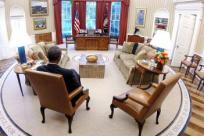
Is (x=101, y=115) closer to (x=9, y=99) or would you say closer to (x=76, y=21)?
(x=9, y=99)

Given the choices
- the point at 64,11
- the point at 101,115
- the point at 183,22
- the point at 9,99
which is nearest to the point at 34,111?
the point at 9,99

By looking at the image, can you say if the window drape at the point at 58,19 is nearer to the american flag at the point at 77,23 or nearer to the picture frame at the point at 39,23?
the picture frame at the point at 39,23

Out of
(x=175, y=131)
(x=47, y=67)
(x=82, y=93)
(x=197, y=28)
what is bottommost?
(x=175, y=131)

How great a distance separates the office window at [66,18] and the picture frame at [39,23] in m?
1.27

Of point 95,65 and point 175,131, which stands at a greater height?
point 95,65

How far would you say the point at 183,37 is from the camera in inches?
281

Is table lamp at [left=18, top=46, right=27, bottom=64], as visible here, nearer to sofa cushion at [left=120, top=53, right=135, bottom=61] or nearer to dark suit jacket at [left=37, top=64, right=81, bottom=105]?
dark suit jacket at [left=37, top=64, right=81, bottom=105]

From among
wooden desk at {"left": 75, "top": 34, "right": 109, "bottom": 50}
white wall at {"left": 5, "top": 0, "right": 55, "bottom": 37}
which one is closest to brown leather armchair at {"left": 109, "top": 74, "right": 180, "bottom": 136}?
wooden desk at {"left": 75, "top": 34, "right": 109, "bottom": 50}

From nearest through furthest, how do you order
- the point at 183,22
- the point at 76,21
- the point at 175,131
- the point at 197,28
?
the point at 175,131 < the point at 197,28 < the point at 183,22 < the point at 76,21

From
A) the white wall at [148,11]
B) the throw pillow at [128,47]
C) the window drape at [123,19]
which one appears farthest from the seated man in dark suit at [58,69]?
the window drape at [123,19]

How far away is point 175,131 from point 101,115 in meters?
1.59

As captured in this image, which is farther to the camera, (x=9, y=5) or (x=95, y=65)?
(x=9, y=5)

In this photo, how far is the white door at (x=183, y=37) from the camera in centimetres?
669

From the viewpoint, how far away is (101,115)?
3.90 meters
